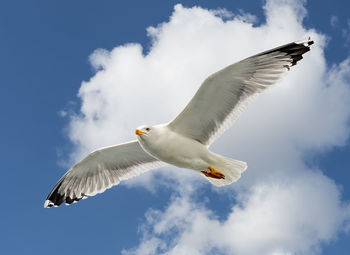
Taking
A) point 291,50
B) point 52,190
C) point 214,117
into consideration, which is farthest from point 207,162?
point 52,190

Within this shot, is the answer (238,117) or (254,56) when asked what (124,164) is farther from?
(254,56)

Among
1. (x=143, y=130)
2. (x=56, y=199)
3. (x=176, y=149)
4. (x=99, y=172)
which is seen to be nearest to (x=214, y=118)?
(x=176, y=149)

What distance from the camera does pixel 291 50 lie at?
6.47 m

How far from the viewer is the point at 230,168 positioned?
7.24 metres

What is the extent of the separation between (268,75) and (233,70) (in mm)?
488

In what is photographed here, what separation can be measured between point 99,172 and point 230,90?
3.07m

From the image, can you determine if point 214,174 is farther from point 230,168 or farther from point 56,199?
point 56,199

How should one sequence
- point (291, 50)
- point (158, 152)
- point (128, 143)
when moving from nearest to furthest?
point (291, 50)
point (158, 152)
point (128, 143)

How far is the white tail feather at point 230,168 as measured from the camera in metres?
7.18

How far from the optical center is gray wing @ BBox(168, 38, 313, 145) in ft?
21.4

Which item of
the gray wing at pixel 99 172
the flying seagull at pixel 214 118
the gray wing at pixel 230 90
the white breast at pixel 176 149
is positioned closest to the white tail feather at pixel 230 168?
the flying seagull at pixel 214 118

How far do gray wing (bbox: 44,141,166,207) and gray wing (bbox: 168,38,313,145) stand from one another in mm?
1380

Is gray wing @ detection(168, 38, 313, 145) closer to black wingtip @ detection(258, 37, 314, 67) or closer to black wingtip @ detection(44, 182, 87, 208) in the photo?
black wingtip @ detection(258, 37, 314, 67)

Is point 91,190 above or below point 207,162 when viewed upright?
above
